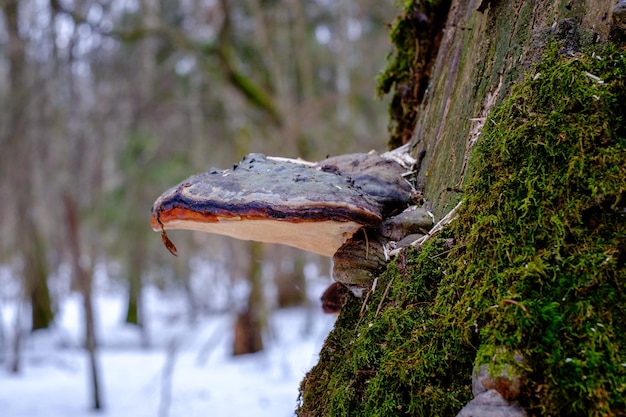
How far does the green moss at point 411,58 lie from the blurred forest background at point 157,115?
337cm

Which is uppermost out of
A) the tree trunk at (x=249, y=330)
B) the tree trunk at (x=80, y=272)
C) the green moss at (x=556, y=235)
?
the green moss at (x=556, y=235)

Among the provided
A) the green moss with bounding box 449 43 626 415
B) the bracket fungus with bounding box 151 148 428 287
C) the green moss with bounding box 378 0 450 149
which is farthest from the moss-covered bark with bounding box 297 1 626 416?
the green moss with bounding box 378 0 450 149

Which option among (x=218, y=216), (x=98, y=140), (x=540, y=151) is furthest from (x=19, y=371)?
(x=540, y=151)

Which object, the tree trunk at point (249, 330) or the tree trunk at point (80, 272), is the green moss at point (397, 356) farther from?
the tree trunk at point (249, 330)

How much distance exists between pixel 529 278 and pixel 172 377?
25.3 feet

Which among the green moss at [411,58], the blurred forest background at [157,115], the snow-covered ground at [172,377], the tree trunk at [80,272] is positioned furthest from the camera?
the blurred forest background at [157,115]

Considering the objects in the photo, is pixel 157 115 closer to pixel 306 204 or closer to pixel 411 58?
pixel 411 58

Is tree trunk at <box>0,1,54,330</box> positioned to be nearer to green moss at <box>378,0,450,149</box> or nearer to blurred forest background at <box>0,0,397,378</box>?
blurred forest background at <box>0,0,397,378</box>

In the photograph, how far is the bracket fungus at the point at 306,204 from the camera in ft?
3.30

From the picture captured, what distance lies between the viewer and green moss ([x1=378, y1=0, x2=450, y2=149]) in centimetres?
154

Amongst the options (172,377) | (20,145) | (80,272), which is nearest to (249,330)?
(172,377)

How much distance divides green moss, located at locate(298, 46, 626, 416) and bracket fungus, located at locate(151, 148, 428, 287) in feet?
0.46

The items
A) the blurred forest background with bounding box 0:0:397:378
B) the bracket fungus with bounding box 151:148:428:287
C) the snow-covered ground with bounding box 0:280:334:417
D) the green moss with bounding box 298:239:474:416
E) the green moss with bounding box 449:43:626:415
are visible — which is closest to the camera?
the green moss with bounding box 449:43:626:415

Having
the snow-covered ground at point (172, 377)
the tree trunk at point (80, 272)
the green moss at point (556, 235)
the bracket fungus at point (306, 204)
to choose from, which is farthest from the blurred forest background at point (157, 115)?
the green moss at point (556, 235)
